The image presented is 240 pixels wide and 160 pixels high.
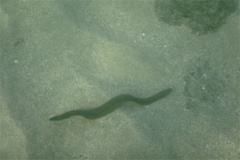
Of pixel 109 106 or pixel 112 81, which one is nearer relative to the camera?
pixel 109 106

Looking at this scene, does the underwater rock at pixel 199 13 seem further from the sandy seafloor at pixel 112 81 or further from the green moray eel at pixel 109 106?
the green moray eel at pixel 109 106

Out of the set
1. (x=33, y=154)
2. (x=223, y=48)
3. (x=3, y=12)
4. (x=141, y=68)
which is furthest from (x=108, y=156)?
(x=3, y=12)

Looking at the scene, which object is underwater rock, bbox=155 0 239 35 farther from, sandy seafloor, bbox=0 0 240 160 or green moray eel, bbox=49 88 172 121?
green moray eel, bbox=49 88 172 121

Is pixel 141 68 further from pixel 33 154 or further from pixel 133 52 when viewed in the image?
pixel 33 154

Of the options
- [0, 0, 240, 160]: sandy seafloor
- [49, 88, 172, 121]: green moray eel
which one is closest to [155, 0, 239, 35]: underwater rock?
[0, 0, 240, 160]: sandy seafloor

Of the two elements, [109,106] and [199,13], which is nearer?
[109,106]

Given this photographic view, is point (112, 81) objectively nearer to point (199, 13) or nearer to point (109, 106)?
point (109, 106)

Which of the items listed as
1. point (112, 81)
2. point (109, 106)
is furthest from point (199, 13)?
point (109, 106)

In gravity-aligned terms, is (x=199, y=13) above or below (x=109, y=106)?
above
